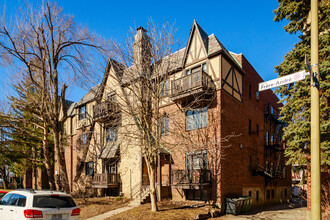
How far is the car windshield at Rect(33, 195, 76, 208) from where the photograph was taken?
8398 mm

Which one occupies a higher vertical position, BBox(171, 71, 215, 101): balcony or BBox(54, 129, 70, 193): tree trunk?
BBox(171, 71, 215, 101): balcony

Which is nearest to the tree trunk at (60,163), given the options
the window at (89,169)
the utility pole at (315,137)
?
the window at (89,169)

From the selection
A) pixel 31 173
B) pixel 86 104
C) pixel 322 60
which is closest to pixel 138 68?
pixel 322 60

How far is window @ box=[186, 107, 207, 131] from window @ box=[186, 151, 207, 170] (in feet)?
6.30

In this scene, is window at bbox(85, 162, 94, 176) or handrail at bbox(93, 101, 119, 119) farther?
window at bbox(85, 162, 94, 176)

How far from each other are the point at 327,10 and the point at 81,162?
25669 millimetres

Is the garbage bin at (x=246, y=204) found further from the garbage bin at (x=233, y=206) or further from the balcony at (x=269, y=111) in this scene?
the balcony at (x=269, y=111)

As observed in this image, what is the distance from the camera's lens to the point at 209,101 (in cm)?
1867

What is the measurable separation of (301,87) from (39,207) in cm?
1311

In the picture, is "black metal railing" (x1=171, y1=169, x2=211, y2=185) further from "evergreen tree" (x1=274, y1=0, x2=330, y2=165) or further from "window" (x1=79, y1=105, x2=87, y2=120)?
"window" (x1=79, y1=105, x2=87, y2=120)

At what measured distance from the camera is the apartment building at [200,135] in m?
17.3

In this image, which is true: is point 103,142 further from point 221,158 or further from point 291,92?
point 291,92

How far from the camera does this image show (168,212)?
14641mm

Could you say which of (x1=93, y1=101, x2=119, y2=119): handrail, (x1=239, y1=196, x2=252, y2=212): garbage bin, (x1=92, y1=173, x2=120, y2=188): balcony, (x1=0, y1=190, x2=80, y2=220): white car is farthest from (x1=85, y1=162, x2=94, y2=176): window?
(x1=0, y1=190, x2=80, y2=220): white car
